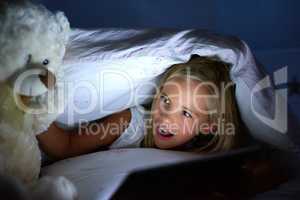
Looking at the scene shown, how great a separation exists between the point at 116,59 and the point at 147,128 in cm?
22

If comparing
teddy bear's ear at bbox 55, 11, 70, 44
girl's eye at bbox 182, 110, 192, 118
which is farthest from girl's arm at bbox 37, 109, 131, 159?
teddy bear's ear at bbox 55, 11, 70, 44

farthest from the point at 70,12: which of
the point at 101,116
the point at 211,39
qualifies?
the point at 211,39

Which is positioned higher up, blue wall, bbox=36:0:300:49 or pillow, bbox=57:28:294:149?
blue wall, bbox=36:0:300:49

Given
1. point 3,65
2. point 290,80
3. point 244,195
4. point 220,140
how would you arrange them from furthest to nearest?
point 290,80 → point 220,140 → point 244,195 → point 3,65

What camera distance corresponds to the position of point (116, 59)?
80 cm

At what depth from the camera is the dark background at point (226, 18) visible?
1064mm

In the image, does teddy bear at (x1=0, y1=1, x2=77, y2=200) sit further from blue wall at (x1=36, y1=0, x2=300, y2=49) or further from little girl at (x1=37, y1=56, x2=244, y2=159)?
blue wall at (x1=36, y1=0, x2=300, y2=49)

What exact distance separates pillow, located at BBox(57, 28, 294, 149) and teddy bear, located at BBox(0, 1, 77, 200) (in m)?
0.10

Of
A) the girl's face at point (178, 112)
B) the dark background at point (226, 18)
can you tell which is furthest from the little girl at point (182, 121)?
the dark background at point (226, 18)

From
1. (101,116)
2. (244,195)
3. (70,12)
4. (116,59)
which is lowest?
(244,195)

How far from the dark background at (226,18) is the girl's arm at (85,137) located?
284mm

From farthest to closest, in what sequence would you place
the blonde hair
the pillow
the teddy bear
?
the blonde hair < the pillow < the teddy bear

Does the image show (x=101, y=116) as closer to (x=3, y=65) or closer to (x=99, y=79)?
(x=99, y=79)

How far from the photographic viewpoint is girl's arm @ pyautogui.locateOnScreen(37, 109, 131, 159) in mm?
884
